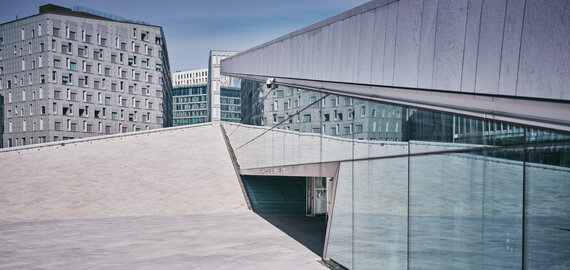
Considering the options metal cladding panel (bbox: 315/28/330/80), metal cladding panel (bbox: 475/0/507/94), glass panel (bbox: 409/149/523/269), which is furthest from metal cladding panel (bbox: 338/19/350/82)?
metal cladding panel (bbox: 475/0/507/94)

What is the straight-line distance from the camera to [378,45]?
456 inches

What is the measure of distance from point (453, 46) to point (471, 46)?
49 centimetres

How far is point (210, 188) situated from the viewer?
3142 centimetres

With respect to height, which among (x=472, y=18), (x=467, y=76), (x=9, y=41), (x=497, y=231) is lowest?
(x=497, y=231)

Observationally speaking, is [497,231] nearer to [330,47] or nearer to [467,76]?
[467,76]

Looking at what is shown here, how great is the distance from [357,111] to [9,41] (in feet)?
233

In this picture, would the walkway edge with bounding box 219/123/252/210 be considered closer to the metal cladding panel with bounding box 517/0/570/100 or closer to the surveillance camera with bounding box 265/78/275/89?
the surveillance camera with bounding box 265/78/275/89

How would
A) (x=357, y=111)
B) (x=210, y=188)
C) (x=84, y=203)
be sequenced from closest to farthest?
(x=357, y=111) → (x=84, y=203) → (x=210, y=188)

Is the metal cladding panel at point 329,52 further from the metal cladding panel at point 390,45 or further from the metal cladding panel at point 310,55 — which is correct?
the metal cladding panel at point 390,45

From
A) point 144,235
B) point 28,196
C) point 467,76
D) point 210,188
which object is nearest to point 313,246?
point 144,235

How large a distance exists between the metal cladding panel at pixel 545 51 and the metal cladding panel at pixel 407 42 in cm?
287

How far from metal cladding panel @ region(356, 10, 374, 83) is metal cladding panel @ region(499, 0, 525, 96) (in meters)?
4.62

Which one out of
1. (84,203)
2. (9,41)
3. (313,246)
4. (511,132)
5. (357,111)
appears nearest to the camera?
(511,132)

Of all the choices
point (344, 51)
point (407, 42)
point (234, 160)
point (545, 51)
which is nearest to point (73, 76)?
point (234, 160)
